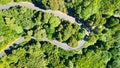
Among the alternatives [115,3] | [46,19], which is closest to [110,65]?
[115,3]

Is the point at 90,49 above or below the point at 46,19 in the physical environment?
below

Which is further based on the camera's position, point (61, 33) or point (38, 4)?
point (61, 33)

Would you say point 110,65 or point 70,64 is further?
point 110,65

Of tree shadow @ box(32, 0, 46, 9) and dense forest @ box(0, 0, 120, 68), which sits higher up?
tree shadow @ box(32, 0, 46, 9)

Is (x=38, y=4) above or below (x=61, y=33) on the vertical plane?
above

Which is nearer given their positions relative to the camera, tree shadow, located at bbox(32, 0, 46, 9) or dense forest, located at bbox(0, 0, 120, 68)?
dense forest, located at bbox(0, 0, 120, 68)

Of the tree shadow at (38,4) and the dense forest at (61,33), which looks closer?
the dense forest at (61,33)

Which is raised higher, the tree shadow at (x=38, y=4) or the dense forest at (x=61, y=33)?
the tree shadow at (x=38, y=4)

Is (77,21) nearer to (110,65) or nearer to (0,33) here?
(110,65)
